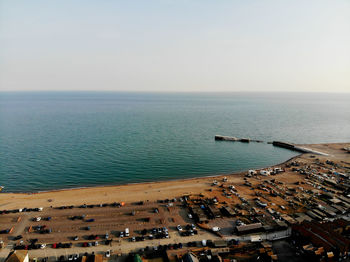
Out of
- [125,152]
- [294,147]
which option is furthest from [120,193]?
[294,147]

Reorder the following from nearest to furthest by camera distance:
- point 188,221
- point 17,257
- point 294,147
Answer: point 17,257 < point 188,221 < point 294,147

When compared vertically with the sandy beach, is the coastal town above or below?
above

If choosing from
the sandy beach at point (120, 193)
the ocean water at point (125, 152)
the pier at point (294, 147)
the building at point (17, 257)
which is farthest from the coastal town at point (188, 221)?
the pier at point (294, 147)

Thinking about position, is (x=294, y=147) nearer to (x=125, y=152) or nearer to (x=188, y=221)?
(x=125, y=152)

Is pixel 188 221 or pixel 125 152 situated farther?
pixel 125 152

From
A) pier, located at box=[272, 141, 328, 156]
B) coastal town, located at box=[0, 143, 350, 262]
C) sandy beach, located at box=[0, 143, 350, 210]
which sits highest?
pier, located at box=[272, 141, 328, 156]

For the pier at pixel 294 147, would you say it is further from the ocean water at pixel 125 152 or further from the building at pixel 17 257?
the building at pixel 17 257

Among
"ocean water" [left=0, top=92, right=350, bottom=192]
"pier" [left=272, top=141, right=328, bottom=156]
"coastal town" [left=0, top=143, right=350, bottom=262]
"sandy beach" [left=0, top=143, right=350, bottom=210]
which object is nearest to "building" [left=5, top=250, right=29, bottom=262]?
"coastal town" [left=0, top=143, right=350, bottom=262]

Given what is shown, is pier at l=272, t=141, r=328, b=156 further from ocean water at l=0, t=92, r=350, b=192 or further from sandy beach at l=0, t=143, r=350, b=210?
sandy beach at l=0, t=143, r=350, b=210

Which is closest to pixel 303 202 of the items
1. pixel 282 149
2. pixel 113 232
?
pixel 113 232
